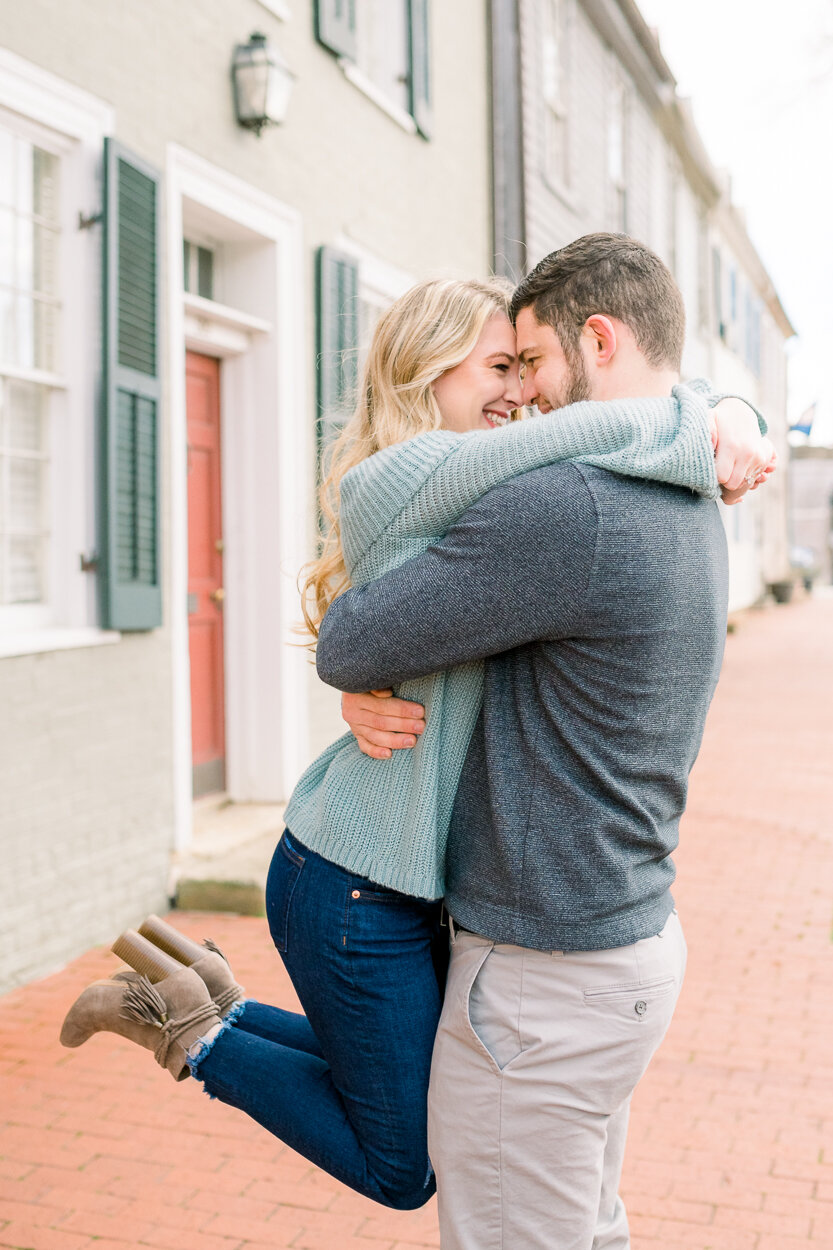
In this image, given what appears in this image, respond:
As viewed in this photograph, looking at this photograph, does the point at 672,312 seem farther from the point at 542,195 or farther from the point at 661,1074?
the point at 542,195

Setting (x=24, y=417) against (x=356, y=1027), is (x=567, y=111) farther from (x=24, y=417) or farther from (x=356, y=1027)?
(x=356, y=1027)

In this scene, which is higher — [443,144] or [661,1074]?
[443,144]

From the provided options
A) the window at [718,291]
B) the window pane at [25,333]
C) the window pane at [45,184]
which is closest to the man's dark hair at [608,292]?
the window pane at [25,333]

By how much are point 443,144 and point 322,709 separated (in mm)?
4239

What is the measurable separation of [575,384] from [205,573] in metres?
4.79

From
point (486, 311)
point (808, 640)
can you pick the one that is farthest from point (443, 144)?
point (808, 640)

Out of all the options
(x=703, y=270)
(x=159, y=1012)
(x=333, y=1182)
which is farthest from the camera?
(x=703, y=270)

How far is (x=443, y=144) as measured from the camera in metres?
8.61

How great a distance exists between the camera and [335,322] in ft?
22.8

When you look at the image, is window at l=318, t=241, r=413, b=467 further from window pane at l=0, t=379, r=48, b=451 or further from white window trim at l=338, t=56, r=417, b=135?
window pane at l=0, t=379, r=48, b=451

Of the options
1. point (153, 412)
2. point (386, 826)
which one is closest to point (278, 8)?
point (153, 412)

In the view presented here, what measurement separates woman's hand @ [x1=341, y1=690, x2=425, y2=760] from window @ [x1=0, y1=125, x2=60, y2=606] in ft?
11.0

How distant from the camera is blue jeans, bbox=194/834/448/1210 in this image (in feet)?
6.16

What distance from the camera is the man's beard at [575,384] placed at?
190 centimetres
